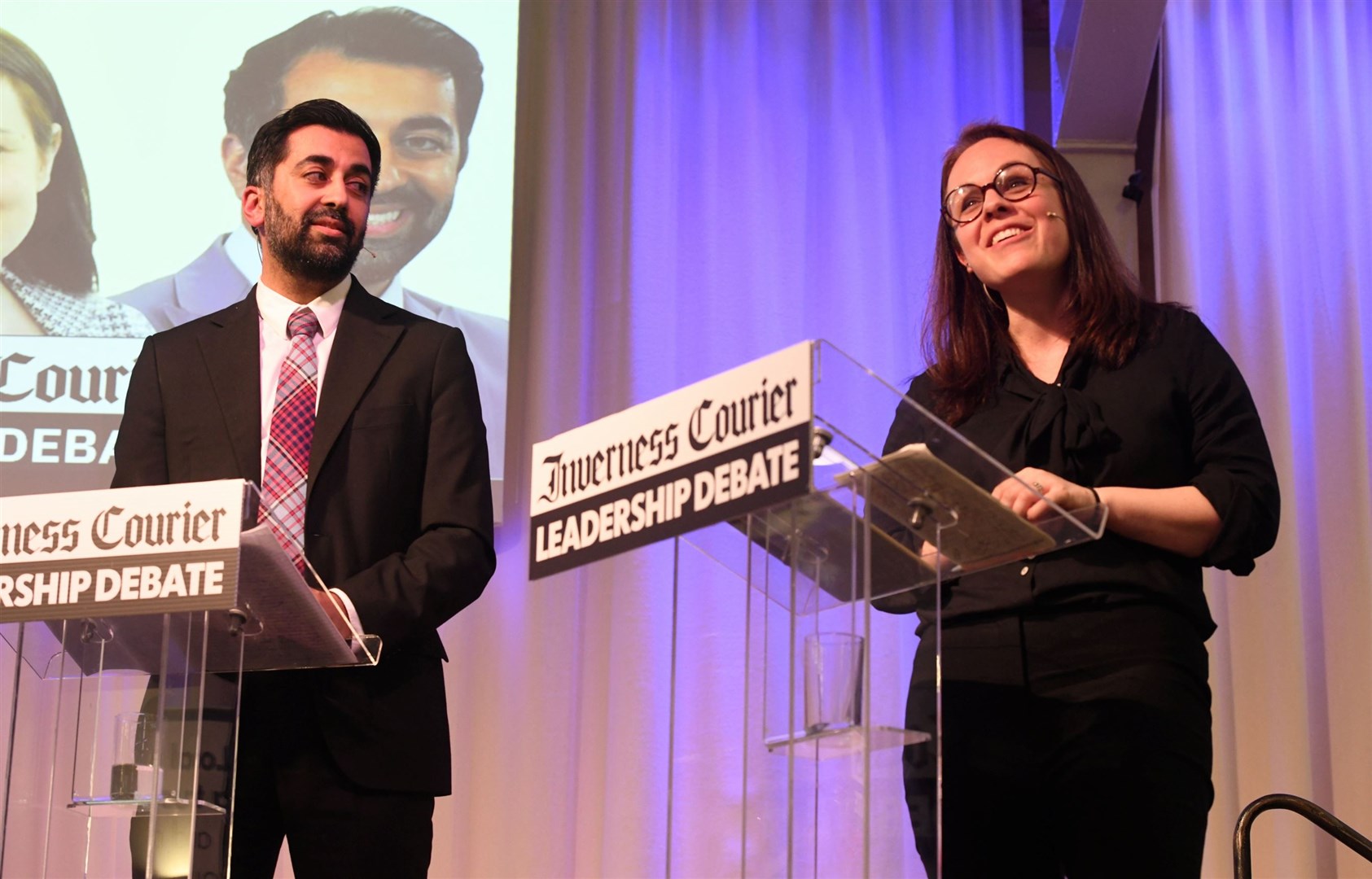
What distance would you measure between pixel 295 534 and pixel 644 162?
2347mm

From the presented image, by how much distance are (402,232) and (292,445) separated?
1961 millimetres

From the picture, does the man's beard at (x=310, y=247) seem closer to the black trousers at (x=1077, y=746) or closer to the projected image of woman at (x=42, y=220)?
the black trousers at (x=1077, y=746)

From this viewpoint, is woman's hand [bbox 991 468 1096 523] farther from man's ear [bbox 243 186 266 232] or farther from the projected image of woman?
the projected image of woman

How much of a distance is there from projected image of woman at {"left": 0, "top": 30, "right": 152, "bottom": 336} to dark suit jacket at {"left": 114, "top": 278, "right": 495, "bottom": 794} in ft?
5.75

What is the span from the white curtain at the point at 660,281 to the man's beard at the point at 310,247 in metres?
1.67

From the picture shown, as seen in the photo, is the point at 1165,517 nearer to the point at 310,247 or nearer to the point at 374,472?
the point at 374,472

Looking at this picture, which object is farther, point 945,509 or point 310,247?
point 310,247

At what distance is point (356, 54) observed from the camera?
4328mm

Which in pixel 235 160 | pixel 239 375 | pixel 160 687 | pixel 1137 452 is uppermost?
pixel 235 160

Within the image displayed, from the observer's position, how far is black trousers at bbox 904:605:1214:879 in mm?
1876

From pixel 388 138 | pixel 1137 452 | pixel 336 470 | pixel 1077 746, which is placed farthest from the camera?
pixel 388 138

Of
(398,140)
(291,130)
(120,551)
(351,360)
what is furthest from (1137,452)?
(398,140)

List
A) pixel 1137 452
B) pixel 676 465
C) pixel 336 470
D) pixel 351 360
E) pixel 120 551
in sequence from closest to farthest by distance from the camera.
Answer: pixel 676 465 < pixel 120 551 < pixel 1137 452 < pixel 336 470 < pixel 351 360

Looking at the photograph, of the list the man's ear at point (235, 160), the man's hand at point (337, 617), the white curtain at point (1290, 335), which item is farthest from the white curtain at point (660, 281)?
the man's hand at point (337, 617)
